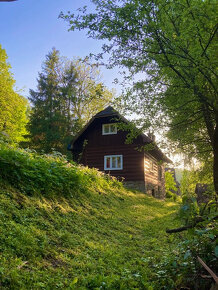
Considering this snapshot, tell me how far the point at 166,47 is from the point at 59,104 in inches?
943

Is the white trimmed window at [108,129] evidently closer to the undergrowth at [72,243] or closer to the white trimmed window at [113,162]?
the white trimmed window at [113,162]

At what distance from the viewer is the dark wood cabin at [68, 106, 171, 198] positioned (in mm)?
19641

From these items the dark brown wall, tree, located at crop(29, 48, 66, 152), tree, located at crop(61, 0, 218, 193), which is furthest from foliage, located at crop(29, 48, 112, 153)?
tree, located at crop(61, 0, 218, 193)

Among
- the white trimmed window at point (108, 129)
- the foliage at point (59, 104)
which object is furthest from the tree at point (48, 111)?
the white trimmed window at point (108, 129)

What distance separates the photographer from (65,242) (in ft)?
15.5

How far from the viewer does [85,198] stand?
856 cm

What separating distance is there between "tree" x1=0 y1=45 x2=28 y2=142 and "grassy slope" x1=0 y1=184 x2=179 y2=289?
17993 millimetres

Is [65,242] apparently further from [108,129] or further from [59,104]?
[59,104]

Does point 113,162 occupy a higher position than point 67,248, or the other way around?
point 113,162

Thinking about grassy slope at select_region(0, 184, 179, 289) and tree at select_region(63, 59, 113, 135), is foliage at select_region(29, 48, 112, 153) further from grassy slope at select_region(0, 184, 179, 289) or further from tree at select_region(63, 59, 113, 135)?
grassy slope at select_region(0, 184, 179, 289)

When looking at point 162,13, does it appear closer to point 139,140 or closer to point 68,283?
point 68,283

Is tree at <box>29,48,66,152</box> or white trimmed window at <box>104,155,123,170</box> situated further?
tree at <box>29,48,66,152</box>

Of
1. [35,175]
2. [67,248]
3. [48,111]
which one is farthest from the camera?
[48,111]

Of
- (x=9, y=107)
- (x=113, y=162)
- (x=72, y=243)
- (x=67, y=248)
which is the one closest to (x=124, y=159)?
(x=113, y=162)
